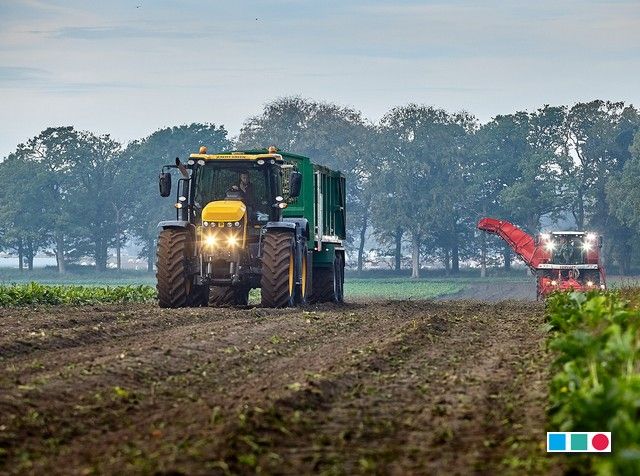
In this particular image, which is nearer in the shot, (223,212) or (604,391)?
(604,391)

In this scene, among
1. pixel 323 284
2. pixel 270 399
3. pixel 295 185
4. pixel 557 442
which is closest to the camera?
pixel 557 442

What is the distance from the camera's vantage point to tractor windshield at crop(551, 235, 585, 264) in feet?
162

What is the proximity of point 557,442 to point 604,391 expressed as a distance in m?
0.52

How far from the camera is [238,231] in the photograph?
30.0m

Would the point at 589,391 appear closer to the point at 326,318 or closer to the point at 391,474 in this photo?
the point at 391,474

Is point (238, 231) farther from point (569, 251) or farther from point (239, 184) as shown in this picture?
point (569, 251)

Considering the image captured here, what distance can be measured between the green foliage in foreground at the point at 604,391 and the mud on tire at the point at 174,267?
14023 millimetres

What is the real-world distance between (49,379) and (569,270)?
3435cm

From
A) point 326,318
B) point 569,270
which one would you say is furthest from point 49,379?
point 569,270

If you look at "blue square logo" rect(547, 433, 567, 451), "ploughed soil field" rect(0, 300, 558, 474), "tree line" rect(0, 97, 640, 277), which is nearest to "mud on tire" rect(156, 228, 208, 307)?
"ploughed soil field" rect(0, 300, 558, 474)

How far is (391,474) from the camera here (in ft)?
34.2

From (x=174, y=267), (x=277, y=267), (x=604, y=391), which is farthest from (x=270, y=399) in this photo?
(x=174, y=267)

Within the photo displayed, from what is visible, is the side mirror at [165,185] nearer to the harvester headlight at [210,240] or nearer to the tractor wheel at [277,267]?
the harvester headlight at [210,240]

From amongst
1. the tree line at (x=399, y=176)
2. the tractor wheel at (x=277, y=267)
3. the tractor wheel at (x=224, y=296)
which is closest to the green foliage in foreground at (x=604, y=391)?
the tractor wheel at (x=277, y=267)
